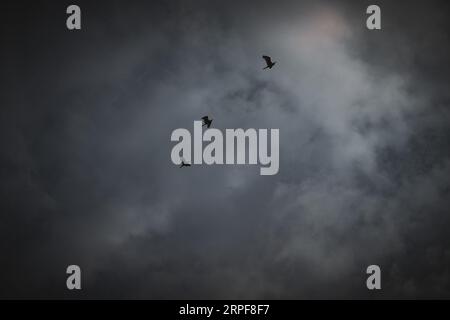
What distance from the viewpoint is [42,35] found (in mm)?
12453

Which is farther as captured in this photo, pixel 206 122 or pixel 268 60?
pixel 206 122

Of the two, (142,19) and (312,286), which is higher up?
(142,19)

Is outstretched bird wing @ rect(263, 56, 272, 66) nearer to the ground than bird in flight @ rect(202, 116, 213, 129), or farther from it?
farther from it

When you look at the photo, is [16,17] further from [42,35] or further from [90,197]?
[90,197]

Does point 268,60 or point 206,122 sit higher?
point 268,60

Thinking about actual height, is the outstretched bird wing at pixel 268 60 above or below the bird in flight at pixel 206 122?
above

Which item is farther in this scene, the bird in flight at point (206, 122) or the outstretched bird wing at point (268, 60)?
the bird in flight at point (206, 122)

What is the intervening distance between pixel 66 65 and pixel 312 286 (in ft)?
24.7

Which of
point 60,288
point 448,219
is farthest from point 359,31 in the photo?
point 60,288

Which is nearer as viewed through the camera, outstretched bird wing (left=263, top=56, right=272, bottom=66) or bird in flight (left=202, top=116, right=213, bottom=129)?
outstretched bird wing (left=263, top=56, right=272, bottom=66)
